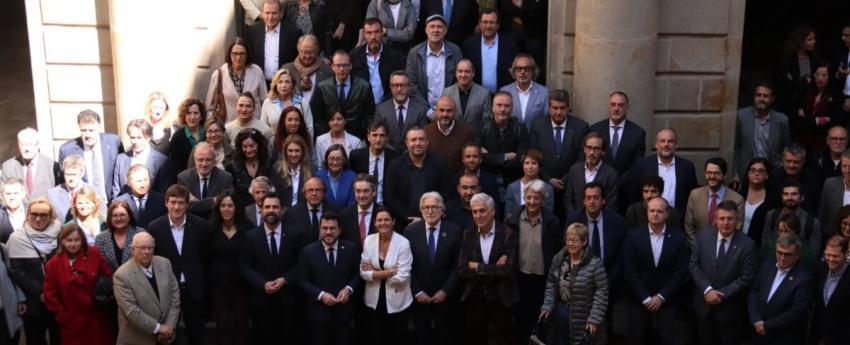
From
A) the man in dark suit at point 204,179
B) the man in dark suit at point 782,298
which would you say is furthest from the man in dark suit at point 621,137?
the man in dark suit at point 204,179

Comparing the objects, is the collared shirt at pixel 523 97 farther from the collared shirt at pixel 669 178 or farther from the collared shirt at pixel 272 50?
the collared shirt at pixel 272 50

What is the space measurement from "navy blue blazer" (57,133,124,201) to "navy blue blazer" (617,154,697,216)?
17.4 ft

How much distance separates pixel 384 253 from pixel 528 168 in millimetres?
1719

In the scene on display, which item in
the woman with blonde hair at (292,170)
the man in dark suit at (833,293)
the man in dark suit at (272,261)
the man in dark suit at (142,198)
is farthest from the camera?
the woman with blonde hair at (292,170)

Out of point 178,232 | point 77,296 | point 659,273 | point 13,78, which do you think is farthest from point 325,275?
point 13,78

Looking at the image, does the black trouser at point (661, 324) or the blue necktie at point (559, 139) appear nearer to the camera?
the black trouser at point (661, 324)

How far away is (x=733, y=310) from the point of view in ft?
39.8

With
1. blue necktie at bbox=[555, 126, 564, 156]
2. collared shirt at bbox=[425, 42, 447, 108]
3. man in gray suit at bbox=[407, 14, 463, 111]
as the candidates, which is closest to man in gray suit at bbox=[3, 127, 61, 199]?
man in gray suit at bbox=[407, 14, 463, 111]

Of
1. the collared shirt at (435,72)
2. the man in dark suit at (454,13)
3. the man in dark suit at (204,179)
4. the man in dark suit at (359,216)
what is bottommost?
the man in dark suit at (359,216)

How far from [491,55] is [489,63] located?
94 millimetres

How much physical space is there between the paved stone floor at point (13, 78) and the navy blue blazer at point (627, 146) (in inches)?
355

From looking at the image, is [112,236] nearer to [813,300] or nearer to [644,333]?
[644,333]

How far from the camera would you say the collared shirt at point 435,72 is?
46.4 ft

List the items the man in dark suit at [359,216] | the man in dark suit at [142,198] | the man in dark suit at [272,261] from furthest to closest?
1. the man in dark suit at [142,198]
2. the man in dark suit at [359,216]
3. the man in dark suit at [272,261]
